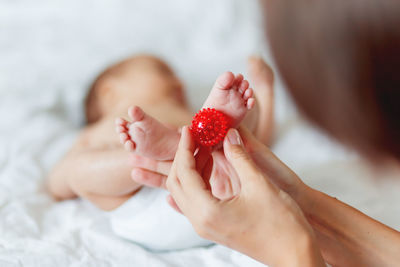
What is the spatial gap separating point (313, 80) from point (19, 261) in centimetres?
66

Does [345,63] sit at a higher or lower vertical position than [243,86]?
higher

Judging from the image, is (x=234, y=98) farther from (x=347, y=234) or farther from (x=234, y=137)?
(x=347, y=234)

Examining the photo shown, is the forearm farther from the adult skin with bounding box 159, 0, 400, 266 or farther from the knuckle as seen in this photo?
the knuckle

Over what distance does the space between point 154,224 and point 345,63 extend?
54 centimetres

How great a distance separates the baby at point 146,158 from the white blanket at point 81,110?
0.04m

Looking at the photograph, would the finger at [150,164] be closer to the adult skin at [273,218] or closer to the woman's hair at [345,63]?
the adult skin at [273,218]

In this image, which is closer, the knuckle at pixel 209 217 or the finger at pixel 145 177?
the knuckle at pixel 209 217

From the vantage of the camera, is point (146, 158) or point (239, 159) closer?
point (239, 159)

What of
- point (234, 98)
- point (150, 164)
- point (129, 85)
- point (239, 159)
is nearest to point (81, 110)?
point (129, 85)

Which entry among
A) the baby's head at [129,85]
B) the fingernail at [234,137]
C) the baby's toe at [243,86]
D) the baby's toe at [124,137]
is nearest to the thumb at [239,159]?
the fingernail at [234,137]

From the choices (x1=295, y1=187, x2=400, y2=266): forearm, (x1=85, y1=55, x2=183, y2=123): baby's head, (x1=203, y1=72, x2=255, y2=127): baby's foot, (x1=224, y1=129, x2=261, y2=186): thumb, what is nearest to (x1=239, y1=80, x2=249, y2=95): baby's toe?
(x1=203, y1=72, x2=255, y2=127): baby's foot

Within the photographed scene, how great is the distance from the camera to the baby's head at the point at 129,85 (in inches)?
54.4

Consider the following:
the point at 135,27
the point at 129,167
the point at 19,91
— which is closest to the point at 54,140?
the point at 19,91

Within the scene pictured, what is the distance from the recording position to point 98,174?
0.95 m
